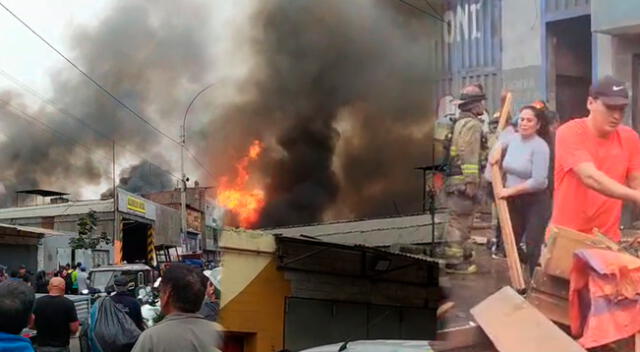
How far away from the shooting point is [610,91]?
267 centimetres

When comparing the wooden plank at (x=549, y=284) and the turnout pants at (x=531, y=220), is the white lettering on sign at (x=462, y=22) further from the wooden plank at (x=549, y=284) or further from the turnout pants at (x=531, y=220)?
the wooden plank at (x=549, y=284)

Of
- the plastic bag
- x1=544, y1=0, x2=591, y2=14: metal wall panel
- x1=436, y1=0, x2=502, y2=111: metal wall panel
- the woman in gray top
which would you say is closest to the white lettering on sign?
x1=436, y1=0, x2=502, y2=111: metal wall panel

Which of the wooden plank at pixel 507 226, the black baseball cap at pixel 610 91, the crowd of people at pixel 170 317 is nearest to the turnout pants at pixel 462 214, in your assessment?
the wooden plank at pixel 507 226

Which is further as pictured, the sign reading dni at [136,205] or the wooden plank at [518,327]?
the sign reading dni at [136,205]

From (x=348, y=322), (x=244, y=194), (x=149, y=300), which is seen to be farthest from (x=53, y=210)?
(x=244, y=194)

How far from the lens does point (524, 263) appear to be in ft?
9.09

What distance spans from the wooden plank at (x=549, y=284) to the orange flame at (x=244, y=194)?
3.72 ft

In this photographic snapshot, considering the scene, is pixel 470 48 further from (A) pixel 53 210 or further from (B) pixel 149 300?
(A) pixel 53 210

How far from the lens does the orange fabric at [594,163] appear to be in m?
2.66

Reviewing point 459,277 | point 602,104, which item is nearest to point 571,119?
point 602,104

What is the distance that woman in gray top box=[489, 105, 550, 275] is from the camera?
279 centimetres

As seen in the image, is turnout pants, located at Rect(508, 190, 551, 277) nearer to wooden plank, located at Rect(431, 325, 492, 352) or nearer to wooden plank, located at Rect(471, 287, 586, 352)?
wooden plank, located at Rect(471, 287, 586, 352)

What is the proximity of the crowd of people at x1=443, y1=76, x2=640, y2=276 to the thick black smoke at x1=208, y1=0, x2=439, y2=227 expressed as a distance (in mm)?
236

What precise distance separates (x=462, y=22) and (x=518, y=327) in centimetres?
116
